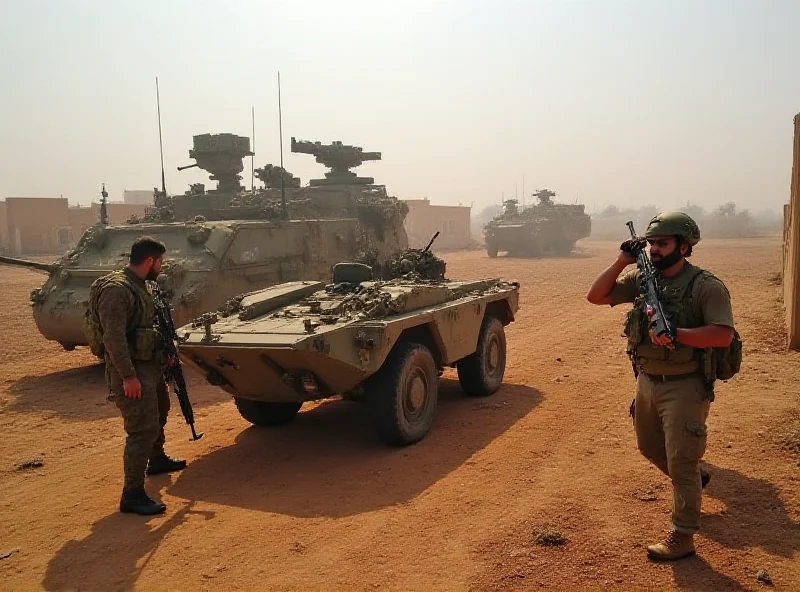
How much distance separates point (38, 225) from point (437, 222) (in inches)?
900

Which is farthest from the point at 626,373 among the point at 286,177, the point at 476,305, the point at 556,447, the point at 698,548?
the point at 286,177

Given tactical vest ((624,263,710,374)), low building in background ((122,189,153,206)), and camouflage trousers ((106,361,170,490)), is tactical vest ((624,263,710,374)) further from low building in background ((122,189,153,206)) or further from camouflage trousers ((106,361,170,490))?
low building in background ((122,189,153,206))

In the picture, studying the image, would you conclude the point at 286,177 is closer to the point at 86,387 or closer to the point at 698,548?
the point at 86,387

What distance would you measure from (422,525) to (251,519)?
1.14m

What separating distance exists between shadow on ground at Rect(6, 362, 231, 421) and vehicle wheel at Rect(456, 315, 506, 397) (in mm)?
2768

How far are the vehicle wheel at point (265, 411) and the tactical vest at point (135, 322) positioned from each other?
5.76ft

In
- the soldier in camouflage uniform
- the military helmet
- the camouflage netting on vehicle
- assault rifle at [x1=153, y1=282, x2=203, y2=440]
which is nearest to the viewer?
the military helmet

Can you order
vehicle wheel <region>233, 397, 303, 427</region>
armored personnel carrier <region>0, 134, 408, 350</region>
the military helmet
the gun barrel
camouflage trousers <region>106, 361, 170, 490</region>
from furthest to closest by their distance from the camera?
1. armored personnel carrier <region>0, 134, 408, 350</region>
2. the gun barrel
3. vehicle wheel <region>233, 397, 303, 427</region>
4. camouflage trousers <region>106, 361, 170, 490</region>
5. the military helmet

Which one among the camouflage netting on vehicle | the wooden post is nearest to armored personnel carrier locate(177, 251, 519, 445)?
the camouflage netting on vehicle

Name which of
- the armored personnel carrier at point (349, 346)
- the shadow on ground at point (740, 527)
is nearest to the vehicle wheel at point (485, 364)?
the armored personnel carrier at point (349, 346)

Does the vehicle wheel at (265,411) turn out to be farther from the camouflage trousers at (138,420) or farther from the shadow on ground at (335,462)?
the camouflage trousers at (138,420)

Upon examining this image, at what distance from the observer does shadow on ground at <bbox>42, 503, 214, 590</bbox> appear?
4188mm

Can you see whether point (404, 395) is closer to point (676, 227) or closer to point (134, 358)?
point (134, 358)

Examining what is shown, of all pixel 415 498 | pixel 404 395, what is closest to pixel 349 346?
pixel 404 395
